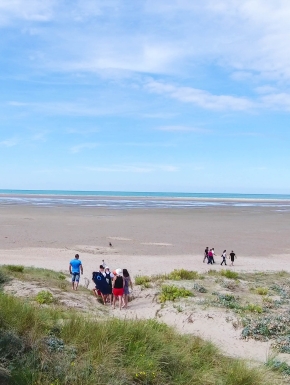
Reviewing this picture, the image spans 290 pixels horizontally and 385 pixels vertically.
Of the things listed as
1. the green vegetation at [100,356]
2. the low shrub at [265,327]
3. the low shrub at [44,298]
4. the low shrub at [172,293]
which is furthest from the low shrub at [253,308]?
the low shrub at [44,298]

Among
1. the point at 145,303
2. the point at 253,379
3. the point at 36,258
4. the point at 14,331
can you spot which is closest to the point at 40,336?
the point at 14,331

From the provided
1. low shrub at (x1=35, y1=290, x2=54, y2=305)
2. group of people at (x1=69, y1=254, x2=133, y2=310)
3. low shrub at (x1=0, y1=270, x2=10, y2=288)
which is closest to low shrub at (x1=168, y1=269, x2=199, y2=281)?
group of people at (x1=69, y1=254, x2=133, y2=310)

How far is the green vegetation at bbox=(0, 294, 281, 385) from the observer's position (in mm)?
5352

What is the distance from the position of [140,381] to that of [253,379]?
66.3 inches

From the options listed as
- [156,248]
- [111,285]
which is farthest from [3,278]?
[156,248]

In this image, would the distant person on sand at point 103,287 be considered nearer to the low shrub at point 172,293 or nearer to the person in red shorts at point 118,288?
the person in red shorts at point 118,288

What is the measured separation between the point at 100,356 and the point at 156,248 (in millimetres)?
20748

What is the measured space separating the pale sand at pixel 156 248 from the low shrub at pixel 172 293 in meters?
0.41

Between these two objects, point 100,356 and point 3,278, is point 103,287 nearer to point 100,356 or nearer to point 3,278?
point 3,278

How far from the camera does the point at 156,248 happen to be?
86.6ft

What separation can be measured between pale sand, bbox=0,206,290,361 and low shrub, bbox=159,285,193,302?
1.35 feet

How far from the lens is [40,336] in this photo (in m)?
6.03

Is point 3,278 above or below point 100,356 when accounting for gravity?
below

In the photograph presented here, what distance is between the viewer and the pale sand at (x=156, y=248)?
998 cm
